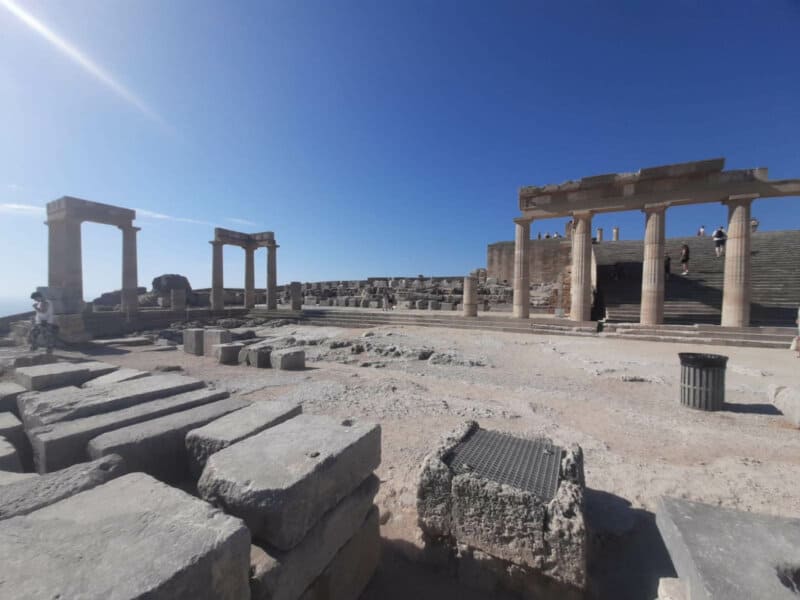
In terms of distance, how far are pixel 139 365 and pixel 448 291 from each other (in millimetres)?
21878

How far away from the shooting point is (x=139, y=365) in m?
9.10

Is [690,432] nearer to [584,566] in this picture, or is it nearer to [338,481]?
[584,566]

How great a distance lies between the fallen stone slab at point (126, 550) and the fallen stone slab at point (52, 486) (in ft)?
0.67

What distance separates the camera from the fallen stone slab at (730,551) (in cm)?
136

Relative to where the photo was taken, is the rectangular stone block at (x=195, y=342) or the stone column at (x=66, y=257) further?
the stone column at (x=66, y=257)

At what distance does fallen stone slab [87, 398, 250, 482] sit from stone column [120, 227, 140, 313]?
60.9 feet

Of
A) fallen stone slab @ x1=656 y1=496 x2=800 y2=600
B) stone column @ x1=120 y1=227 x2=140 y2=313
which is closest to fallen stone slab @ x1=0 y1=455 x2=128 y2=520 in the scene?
fallen stone slab @ x1=656 y1=496 x2=800 y2=600

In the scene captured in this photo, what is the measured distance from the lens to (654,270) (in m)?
13.3

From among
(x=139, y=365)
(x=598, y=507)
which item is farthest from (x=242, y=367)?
(x=598, y=507)

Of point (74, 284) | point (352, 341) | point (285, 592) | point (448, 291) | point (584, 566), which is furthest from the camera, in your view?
point (448, 291)

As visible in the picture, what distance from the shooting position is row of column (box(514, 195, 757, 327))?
483 inches

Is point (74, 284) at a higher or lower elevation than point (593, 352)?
higher

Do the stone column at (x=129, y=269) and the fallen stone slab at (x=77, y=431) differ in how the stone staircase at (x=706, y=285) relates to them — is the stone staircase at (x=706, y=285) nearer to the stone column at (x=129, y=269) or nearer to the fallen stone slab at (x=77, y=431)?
the fallen stone slab at (x=77, y=431)

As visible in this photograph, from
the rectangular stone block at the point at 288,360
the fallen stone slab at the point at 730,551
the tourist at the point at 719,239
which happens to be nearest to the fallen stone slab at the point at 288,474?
the fallen stone slab at the point at 730,551
